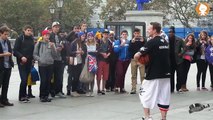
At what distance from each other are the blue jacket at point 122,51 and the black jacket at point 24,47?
2.81 m

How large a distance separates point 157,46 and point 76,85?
4712 mm

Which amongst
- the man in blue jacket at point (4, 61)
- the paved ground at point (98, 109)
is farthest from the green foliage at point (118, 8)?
the man in blue jacket at point (4, 61)

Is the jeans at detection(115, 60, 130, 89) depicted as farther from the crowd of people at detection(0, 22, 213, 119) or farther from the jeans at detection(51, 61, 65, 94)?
the jeans at detection(51, 61, 65, 94)

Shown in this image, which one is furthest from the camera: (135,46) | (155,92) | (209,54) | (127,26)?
(127,26)

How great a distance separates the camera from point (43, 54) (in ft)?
35.8

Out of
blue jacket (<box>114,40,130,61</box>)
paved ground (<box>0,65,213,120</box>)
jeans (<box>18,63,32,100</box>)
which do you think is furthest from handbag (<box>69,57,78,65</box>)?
blue jacket (<box>114,40,130,61</box>)

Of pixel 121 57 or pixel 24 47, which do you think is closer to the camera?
pixel 24 47

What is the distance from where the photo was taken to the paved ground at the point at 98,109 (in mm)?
9102

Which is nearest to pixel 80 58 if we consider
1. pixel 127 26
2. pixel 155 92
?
pixel 155 92

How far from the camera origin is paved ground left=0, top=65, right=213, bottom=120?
29.9 feet

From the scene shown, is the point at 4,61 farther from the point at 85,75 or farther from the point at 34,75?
the point at 85,75

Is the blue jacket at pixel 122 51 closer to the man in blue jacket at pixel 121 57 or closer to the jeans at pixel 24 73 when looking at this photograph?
the man in blue jacket at pixel 121 57

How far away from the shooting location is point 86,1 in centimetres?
6506

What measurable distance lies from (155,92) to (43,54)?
393 centimetres
